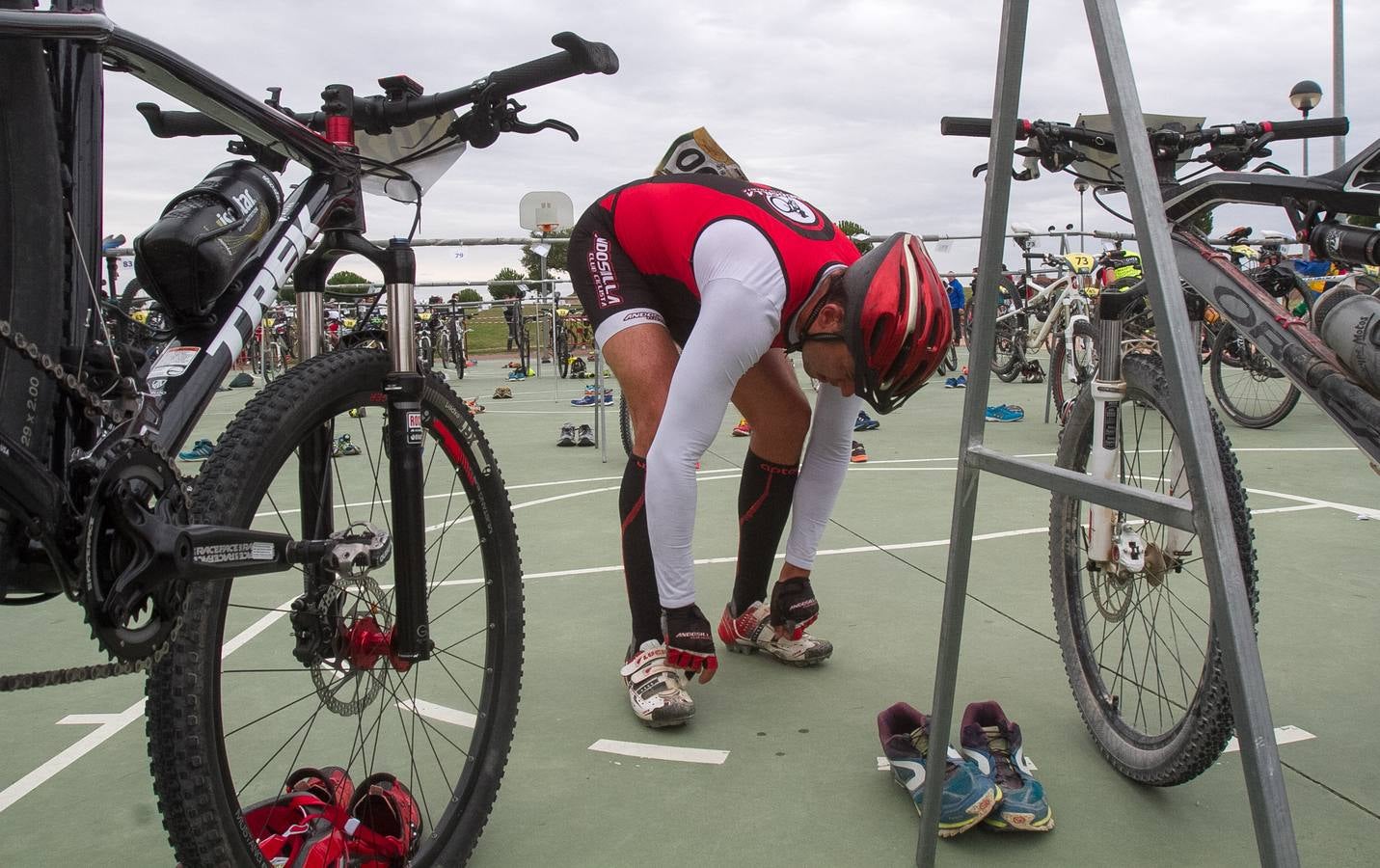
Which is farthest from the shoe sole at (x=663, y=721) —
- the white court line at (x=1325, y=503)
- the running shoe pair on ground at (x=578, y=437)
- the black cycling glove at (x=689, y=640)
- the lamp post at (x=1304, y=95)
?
the lamp post at (x=1304, y=95)

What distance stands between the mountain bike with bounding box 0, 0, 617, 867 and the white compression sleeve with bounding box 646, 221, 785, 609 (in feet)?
1.77

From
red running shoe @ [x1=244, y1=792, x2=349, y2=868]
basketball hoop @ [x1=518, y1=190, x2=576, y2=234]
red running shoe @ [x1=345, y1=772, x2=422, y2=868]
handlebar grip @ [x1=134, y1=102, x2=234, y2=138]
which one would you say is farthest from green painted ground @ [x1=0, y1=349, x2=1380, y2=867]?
basketball hoop @ [x1=518, y1=190, x2=576, y2=234]

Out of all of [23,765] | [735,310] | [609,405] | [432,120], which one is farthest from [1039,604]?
[609,405]

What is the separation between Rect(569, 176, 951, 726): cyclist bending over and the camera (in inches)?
95.7

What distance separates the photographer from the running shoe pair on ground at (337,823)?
5.41 feet

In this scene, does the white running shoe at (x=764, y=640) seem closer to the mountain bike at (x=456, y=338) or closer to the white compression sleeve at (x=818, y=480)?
the white compression sleeve at (x=818, y=480)

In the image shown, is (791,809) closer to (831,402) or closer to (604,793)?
(604,793)

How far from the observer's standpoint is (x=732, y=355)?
2459 mm

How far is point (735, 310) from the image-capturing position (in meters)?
2.42

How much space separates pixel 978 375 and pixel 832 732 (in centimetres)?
114

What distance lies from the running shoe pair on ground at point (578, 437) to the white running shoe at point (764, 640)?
503 centimetres

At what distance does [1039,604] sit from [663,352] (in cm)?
171

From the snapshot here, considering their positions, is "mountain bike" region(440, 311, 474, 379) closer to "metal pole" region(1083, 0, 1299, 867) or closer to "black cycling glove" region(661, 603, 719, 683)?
"black cycling glove" region(661, 603, 719, 683)

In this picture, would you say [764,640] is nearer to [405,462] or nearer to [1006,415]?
[405,462]
